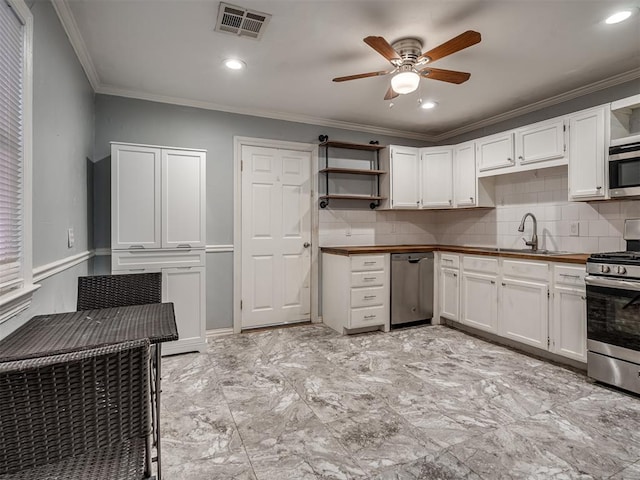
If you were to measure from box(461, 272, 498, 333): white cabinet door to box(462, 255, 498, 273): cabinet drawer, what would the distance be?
6cm

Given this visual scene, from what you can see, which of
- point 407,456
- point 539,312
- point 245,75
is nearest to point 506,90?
point 539,312

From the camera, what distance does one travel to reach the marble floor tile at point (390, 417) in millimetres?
1751

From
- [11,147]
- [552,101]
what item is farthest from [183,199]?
[552,101]

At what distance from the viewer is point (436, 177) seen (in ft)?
14.5

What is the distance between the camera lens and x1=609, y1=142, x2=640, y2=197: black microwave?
267cm

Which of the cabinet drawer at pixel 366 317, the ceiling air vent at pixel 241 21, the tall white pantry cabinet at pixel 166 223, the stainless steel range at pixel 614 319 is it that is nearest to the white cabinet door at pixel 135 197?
the tall white pantry cabinet at pixel 166 223

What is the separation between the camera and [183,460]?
5.94ft

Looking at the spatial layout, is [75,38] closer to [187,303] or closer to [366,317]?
[187,303]

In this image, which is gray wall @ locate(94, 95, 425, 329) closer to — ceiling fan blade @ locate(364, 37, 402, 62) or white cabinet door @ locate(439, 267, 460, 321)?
ceiling fan blade @ locate(364, 37, 402, 62)

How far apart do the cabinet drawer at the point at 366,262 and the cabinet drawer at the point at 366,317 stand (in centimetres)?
46

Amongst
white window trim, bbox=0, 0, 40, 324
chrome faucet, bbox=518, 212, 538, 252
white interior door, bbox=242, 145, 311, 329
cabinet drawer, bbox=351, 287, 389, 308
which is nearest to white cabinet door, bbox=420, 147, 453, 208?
chrome faucet, bbox=518, 212, 538, 252

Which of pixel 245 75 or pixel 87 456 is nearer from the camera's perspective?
pixel 87 456

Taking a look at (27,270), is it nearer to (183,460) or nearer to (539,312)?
(183,460)

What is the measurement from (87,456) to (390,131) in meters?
4.62
